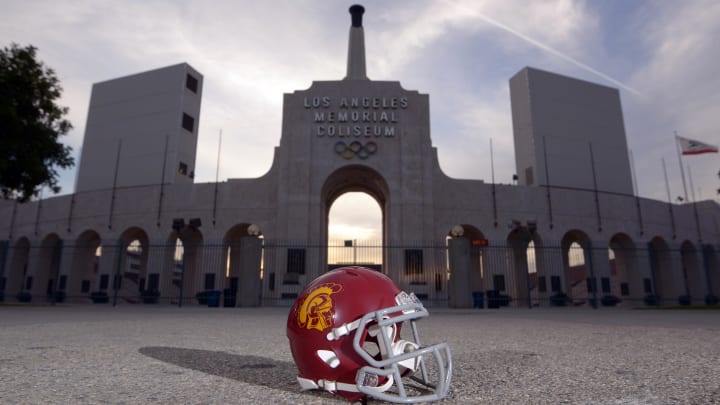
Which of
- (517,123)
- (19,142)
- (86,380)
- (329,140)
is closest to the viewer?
(86,380)

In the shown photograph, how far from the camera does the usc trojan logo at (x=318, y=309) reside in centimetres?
291

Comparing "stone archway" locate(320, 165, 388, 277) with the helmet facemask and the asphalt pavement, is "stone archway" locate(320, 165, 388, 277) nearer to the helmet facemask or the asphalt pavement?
the asphalt pavement

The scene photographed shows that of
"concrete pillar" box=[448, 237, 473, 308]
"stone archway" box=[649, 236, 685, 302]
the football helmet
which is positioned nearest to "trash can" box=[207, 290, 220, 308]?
"concrete pillar" box=[448, 237, 473, 308]

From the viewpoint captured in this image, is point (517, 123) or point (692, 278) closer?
point (692, 278)

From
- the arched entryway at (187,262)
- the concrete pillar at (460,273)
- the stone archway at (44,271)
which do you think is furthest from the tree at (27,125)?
the concrete pillar at (460,273)

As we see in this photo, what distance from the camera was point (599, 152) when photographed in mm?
36281

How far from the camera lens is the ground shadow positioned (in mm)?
3652

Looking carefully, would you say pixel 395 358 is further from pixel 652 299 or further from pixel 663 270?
pixel 663 270

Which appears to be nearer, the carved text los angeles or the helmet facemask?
the helmet facemask

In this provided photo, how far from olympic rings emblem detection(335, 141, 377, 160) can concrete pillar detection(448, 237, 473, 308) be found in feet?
30.5

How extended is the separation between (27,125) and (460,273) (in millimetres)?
22423

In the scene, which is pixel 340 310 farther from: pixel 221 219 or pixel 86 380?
pixel 221 219

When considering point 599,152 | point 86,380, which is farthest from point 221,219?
point 599,152

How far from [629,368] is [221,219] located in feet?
88.0
